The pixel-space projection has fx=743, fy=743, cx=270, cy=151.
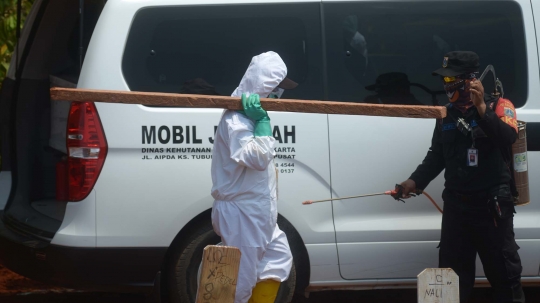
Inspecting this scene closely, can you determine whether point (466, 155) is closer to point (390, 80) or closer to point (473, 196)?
point (473, 196)

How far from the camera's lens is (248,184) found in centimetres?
340

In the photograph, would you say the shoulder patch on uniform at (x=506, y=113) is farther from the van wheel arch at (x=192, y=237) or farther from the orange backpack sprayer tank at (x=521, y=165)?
the van wheel arch at (x=192, y=237)

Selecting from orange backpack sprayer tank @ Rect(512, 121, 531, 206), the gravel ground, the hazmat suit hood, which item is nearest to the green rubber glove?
the hazmat suit hood

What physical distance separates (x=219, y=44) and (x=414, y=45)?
1.14 meters

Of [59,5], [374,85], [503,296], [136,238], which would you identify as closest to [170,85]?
[136,238]

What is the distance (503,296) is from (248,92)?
172 centimetres

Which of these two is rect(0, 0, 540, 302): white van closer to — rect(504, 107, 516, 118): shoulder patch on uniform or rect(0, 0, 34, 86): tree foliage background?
rect(504, 107, 516, 118): shoulder patch on uniform

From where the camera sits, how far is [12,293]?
562 centimetres

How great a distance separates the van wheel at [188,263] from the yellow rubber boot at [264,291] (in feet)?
2.41

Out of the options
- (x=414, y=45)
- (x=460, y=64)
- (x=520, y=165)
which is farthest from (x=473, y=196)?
(x=414, y=45)

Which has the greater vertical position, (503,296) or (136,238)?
(136,238)

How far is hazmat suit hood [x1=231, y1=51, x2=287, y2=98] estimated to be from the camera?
3.38 meters

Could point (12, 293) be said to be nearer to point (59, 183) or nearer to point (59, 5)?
point (59, 183)

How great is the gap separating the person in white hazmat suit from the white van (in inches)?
29.1
